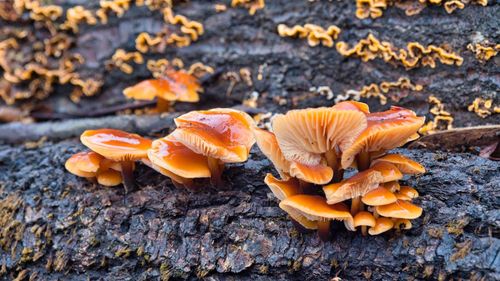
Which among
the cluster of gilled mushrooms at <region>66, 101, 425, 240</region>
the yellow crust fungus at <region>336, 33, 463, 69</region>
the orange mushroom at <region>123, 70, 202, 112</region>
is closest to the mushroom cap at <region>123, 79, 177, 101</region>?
the orange mushroom at <region>123, 70, 202, 112</region>

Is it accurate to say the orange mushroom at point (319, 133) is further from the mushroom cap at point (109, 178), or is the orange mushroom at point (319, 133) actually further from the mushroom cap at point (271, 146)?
the mushroom cap at point (109, 178)

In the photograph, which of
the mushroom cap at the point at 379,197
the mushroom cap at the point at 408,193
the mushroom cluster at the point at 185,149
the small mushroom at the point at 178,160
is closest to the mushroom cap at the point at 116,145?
the mushroom cluster at the point at 185,149

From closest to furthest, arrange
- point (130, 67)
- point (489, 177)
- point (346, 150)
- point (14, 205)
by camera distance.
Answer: point (346, 150), point (489, 177), point (14, 205), point (130, 67)

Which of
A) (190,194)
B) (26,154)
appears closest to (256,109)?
(190,194)

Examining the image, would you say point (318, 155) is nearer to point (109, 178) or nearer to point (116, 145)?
point (116, 145)

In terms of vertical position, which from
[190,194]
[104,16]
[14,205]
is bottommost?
[14,205]

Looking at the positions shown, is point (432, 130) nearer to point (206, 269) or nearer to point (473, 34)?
point (473, 34)
